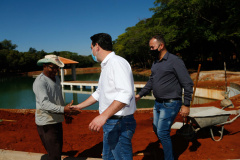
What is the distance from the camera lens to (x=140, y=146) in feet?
13.2

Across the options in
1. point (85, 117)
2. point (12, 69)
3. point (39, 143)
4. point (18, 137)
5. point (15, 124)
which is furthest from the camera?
point (12, 69)

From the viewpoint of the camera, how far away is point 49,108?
2455mm

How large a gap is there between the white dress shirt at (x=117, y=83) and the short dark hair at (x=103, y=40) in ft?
0.29

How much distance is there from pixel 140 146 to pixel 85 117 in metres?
4.70

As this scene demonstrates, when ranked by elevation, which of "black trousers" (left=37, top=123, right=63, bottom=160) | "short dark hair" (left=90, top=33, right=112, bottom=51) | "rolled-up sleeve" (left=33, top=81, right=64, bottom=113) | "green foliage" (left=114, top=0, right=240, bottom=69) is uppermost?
"green foliage" (left=114, top=0, right=240, bottom=69)

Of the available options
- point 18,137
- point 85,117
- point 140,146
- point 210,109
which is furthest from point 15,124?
point 210,109

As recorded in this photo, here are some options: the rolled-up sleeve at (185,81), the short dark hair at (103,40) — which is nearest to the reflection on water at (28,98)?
the rolled-up sleeve at (185,81)

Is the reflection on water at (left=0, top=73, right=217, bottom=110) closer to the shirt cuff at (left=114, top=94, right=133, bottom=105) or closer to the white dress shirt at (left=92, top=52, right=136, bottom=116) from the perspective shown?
the white dress shirt at (left=92, top=52, right=136, bottom=116)

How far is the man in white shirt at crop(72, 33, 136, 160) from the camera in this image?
5.67 ft

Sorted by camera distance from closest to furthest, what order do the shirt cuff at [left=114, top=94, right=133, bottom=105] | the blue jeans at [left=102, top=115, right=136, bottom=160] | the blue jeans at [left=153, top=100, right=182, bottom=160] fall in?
the shirt cuff at [left=114, top=94, right=133, bottom=105] → the blue jeans at [left=102, top=115, right=136, bottom=160] → the blue jeans at [left=153, top=100, right=182, bottom=160]

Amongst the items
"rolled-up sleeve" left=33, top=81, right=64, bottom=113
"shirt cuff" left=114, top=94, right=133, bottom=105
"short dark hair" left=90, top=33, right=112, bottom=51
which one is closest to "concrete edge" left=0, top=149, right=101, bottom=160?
"rolled-up sleeve" left=33, top=81, right=64, bottom=113

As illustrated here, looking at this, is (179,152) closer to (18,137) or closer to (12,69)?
Result: (18,137)

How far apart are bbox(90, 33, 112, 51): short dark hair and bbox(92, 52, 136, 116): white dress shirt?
3.5 inches

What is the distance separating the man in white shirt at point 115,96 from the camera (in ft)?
5.67
